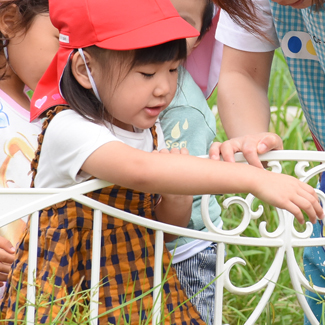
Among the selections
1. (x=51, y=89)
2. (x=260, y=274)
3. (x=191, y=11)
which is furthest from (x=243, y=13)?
(x=260, y=274)

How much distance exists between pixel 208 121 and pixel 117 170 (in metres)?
0.58

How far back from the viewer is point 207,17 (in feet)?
5.40

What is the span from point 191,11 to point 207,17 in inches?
4.8

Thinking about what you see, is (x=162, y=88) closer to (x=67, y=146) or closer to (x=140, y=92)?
(x=140, y=92)

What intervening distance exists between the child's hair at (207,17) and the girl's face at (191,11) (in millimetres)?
23

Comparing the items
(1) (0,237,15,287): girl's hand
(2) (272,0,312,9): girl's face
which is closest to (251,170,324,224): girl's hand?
(2) (272,0,312,9): girl's face

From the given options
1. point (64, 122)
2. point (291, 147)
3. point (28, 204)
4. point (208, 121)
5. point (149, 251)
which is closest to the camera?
point (28, 204)

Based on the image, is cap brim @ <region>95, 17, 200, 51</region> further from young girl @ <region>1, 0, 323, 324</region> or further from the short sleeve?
the short sleeve

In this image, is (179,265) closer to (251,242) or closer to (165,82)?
(251,242)

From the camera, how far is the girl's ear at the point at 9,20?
5.34 ft

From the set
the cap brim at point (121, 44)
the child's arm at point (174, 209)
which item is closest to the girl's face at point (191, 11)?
the cap brim at point (121, 44)

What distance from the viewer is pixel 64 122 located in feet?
3.61

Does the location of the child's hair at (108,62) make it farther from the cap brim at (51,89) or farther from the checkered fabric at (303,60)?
the checkered fabric at (303,60)

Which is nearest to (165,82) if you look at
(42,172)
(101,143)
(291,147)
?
(101,143)
